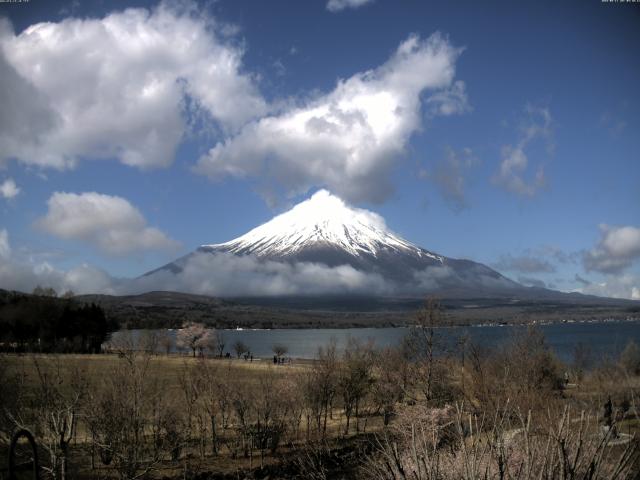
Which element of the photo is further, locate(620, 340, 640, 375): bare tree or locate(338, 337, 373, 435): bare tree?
locate(620, 340, 640, 375): bare tree

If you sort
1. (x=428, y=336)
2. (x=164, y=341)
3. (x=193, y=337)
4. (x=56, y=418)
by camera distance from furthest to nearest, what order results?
(x=193, y=337)
(x=164, y=341)
(x=428, y=336)
(x=56, y=418)

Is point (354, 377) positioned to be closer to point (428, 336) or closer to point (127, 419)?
point (428, 336)

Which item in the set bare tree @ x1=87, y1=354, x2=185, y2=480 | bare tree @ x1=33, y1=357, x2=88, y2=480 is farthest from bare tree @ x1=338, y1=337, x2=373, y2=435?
bare tree @ x1=33, y1=357, x2=88, y2=480

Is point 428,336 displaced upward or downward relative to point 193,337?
upward

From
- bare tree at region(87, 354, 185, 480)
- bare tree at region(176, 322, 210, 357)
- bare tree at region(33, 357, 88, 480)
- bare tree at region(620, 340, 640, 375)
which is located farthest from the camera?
bare tree at region(176, 322, 210, 357)

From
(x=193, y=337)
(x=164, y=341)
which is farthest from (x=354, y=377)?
(x=193, y=337)

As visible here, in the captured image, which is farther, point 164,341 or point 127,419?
point 164,341

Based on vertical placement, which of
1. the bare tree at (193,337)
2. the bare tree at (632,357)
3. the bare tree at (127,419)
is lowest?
the bare tree at (193,337)

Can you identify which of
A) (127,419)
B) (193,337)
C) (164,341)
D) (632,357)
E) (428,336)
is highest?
(428,336)

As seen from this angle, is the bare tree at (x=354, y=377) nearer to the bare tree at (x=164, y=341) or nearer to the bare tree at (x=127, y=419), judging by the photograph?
the bare tree at (x=127, y=419)

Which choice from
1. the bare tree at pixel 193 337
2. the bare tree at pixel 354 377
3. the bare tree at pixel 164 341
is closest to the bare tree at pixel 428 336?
the bare tree at pixel 354 377

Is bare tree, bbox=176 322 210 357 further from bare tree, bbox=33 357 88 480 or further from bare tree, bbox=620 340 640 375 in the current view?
bare tree, bbox=33 357 88 480

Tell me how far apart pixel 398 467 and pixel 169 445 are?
19721 millimetres

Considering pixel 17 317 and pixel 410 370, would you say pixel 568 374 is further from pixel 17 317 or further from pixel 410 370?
pixel 17 317
